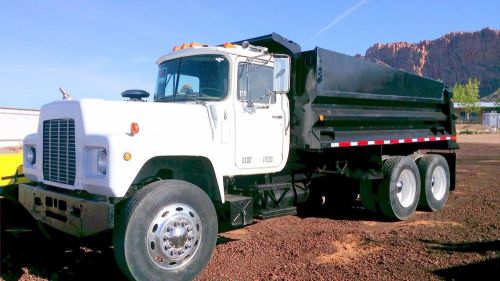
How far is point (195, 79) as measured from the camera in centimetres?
532

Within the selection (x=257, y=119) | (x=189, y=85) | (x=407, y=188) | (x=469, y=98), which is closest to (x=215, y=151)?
(x=257, y=119)

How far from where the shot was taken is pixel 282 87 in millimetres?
A: 5047

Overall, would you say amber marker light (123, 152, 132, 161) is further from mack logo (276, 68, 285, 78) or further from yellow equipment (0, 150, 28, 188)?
yellow equipment (0, 150, 28, 188)

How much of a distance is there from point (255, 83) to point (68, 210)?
264 cm

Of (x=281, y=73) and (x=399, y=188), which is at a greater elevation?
(x=281, y=73)

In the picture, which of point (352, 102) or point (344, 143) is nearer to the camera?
point (344, 143)

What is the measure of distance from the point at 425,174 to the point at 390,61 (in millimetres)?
193477

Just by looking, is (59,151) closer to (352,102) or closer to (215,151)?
(215,151)

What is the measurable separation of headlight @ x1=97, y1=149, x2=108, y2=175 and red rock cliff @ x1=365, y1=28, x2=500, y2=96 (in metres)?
149

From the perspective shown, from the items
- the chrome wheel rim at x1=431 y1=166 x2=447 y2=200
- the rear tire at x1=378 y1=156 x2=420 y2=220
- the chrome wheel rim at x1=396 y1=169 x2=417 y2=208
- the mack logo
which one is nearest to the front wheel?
the mack logo

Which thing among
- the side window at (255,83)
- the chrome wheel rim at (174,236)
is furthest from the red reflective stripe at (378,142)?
the chrome wheel rim at (174,236)

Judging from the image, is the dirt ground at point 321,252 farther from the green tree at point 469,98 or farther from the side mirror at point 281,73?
the green tree at point 469,98

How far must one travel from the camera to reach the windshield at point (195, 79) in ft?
17.0

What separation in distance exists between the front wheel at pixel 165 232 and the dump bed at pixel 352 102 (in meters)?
2.21
